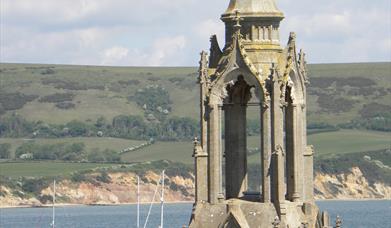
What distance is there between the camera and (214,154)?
75.8ft

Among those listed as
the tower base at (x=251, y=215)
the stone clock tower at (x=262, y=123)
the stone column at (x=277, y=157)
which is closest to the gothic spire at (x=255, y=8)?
the stone clock tower at (x=262, y=123)

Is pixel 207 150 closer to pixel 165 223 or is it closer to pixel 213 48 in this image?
pixel 213 48

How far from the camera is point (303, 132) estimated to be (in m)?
23.9

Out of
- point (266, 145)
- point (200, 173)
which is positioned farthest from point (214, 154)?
point (266, 145)

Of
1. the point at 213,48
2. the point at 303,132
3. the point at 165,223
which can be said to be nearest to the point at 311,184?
the point at 303,132

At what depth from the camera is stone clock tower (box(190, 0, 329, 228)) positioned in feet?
74.7

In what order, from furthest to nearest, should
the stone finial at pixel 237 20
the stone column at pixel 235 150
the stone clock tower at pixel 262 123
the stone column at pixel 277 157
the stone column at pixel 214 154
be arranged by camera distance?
the stone column at pixel 235 150, the stone column at pixel 214 154, the stone finial at pixel 237 20, the stone clock tower at pixel 262 123, the stone column at pixel 277 157

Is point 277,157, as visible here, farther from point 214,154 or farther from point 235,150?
point 235,150

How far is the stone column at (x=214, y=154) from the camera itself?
75.6 ft

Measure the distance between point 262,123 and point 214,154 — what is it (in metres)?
0.80

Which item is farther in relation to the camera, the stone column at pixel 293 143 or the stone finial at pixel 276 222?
the stone column at pixel 293 143

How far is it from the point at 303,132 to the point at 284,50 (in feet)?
4.33

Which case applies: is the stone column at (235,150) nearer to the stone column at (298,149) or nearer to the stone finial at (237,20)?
the stone column at (298,149)

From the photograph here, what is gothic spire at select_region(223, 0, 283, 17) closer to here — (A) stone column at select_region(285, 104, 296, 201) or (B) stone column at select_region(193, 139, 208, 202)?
(A) stone column at select_region(285, 104, 296, 201)
